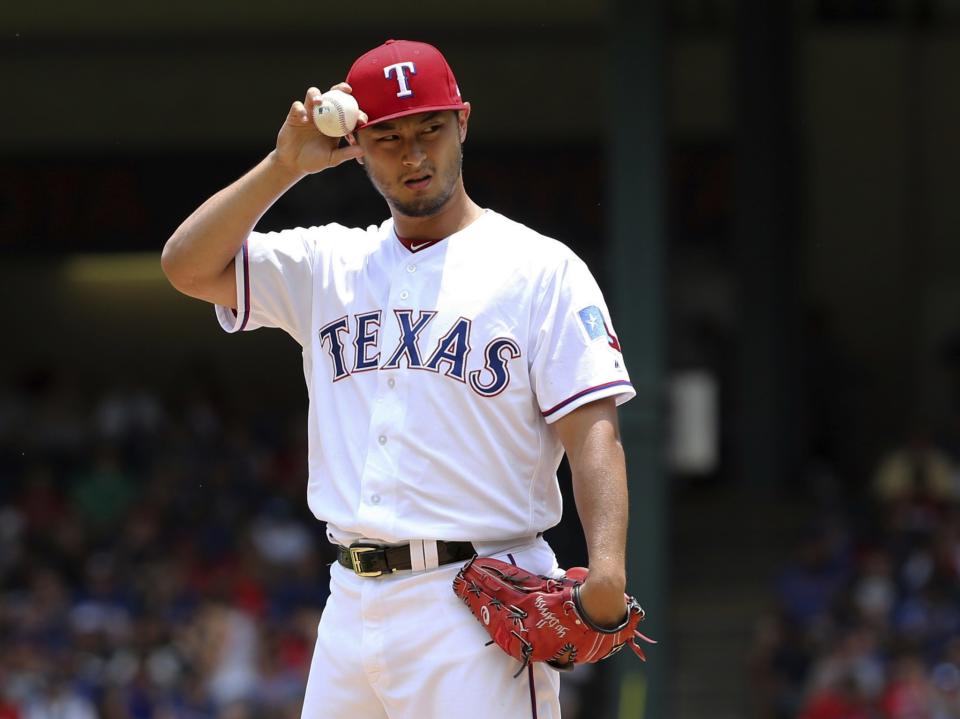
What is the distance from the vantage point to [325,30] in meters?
13.1

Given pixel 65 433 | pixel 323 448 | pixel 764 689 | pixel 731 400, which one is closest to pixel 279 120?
pixel 65 433

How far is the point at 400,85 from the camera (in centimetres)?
258

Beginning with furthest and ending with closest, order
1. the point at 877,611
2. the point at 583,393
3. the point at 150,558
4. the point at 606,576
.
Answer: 1. the point at 150,558
2. the point at 877,611
3. the point at 583,393
4. the point at 606,576

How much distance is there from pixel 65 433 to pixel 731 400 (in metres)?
5.86

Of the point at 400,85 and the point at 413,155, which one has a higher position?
the point at 400,85

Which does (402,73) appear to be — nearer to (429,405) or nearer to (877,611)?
(429,405)

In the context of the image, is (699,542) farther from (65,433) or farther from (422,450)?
(422,450)

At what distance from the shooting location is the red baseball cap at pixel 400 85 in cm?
257

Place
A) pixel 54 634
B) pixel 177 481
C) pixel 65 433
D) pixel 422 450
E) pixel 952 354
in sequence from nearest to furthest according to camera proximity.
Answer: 1. pixel 422 450
2. pixel 54 634
3. pixel 177 481
4. pixel 65 433
5. pixel 952 354

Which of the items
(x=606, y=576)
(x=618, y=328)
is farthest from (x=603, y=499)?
(x=618, y=328)

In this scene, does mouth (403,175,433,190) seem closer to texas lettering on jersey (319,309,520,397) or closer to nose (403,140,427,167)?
nose (403,140,427,167)

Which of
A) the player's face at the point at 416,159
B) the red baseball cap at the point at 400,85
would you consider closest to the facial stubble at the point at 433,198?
the player's face at the point at 416,159

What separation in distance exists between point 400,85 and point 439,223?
0.27 metres

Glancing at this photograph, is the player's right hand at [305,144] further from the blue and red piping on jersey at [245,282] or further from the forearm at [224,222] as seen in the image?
the blue and red piping on jersey at [245,282]
